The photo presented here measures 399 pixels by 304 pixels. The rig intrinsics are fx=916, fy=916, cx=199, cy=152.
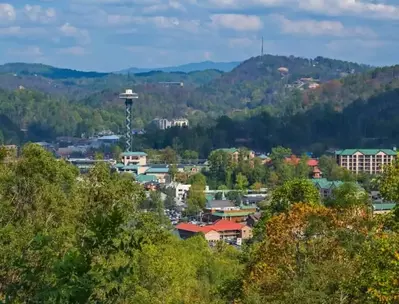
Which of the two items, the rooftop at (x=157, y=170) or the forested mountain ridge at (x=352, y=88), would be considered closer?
the rooftop at (x=157, y=170)

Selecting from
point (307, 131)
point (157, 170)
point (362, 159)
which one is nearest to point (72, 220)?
point (157, 170)

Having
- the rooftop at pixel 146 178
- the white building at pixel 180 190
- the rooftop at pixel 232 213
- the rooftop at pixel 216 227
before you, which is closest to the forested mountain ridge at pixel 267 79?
the rooftop at pixel 146 178

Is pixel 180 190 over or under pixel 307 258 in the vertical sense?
under

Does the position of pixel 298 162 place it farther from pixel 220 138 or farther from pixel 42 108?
pixel 42 108

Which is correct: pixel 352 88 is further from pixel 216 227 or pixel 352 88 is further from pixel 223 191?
pixel 216 227

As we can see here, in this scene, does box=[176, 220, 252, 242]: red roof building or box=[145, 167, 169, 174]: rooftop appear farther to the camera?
box=[145, 167, 169, 174]: rooftop

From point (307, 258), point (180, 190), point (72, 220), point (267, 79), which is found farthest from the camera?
point (267, 79)

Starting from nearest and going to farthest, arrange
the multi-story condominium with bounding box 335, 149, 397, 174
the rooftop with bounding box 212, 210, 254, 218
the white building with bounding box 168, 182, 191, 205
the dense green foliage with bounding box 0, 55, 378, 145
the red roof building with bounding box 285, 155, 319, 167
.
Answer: the rooftop with bounding box 212, 210, 254, 218, the white building with bounding box 168, 182, 191, 205, the red roof building with bounding box 285, 155, 319, 167, the multi-story condominium with bounding box 335, 149, 397, 174, the dense green foliage with bounding box 0, 55, 378, 145

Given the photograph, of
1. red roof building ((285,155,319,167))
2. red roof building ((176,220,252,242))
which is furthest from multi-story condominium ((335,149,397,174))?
red roof building ((176,220,252,242))

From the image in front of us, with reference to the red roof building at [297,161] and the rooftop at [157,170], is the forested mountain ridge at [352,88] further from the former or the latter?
the rooftop at [157,170]

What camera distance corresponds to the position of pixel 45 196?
13.6 meters

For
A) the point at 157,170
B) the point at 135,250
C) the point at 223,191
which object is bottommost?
the point at 223,191

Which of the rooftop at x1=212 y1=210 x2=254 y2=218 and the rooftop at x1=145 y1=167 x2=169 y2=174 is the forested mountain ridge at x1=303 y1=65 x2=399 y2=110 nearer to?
the rooftop at x1=145 y1=167 x2=169 y2=174

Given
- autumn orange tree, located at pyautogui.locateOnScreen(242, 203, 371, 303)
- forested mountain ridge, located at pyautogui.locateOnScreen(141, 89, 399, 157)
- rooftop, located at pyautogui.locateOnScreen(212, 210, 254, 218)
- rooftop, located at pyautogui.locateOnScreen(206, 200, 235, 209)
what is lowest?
rooftop, located at pyautogui.locateOnScreen(212, 210, 254, 218)
